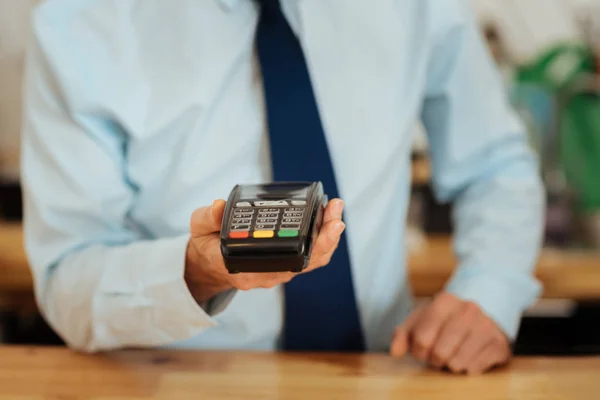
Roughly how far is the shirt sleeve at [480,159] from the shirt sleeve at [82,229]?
390 millimetres

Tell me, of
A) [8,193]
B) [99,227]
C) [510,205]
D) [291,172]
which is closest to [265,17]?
[291,172]

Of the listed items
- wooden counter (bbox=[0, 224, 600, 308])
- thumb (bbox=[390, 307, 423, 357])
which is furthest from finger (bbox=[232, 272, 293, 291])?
wooden counter (bbox=[0, 224, 600, 308])

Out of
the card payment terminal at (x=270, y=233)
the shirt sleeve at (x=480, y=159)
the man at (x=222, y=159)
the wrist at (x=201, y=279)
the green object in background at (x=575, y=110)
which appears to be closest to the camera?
the card payment terminal at (x=270, y=233)

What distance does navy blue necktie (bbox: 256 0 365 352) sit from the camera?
0.77 metres

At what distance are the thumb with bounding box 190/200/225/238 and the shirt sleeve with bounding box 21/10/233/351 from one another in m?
0.12

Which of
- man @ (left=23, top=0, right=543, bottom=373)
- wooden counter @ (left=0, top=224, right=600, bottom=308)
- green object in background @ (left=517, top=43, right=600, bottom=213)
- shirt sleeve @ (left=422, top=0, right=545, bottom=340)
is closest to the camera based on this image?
man @ (left=23, top=0, right=543, bottom=373)

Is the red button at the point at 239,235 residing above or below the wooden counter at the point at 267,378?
above

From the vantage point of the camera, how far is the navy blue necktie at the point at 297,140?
0.77 meters

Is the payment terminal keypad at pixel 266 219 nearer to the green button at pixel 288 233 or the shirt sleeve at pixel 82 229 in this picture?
the green button at pixel 288 233

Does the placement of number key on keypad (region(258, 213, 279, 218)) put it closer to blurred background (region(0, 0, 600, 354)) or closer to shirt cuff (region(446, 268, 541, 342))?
shirt cuff (region(446, 268, 541, 342))

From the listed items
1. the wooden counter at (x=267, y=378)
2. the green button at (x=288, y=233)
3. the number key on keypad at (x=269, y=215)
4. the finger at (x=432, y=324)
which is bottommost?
the wooden counter at (x=267, y=378)

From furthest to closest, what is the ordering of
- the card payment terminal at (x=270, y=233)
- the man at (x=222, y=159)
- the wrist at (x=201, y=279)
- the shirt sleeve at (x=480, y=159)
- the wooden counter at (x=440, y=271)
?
the wooden counter at (x=440, y=271) → the shirt sleeve at (x=480, y=159) → the man at (x=222, y=159) → the wrist at (x=201, y=279) → the card payment terminal at (x=270, y=233)

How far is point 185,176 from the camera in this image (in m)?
0.80

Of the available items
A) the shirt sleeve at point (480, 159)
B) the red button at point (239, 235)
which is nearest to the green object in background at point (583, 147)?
the shirt sleeve at point (480, 159)
